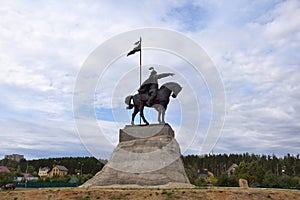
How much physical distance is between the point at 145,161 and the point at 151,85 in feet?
25.5

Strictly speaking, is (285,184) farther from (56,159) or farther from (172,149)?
(56,159)

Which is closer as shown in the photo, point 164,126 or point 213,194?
point 213,194

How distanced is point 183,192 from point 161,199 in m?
1.69

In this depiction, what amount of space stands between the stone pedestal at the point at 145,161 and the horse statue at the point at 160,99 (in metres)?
1.50

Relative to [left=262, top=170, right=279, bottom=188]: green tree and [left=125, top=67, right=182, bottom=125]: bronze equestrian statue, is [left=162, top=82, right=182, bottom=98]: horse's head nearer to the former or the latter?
[left=125, top=67, right=182, bottom=125]: bronze equestrian statue

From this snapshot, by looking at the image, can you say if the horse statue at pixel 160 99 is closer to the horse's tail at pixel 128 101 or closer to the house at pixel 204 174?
the horse's tail at pixel 128 101

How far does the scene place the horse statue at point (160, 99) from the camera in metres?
31.1

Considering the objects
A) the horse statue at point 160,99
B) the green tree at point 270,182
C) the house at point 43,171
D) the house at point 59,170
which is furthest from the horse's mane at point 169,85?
the house at point 43,171

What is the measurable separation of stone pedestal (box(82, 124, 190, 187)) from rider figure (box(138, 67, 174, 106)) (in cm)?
285

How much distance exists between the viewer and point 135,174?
2748cm

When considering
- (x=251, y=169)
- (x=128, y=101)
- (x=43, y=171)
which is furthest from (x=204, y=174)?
(x=128, y=101)

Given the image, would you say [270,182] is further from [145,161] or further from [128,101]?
[145,161]

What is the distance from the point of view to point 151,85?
105ft

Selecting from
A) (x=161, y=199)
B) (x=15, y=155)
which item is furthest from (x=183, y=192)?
(x=15, y=155)
